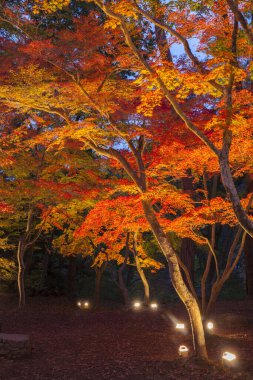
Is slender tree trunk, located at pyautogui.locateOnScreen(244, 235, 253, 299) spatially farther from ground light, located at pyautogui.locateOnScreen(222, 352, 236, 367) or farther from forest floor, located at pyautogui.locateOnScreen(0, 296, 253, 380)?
ground light, located at pyautogui.locateOnScreen(222, 352, 236, 367)

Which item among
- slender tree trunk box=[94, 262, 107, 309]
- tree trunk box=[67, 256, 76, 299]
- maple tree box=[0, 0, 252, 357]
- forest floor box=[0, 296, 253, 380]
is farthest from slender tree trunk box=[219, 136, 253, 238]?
tree trunk box=[67, 256, 76, 299]

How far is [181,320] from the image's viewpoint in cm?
1178

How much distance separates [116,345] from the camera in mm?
8805

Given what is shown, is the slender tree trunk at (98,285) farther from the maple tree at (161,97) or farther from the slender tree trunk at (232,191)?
the slender tree trunk at (232,191)

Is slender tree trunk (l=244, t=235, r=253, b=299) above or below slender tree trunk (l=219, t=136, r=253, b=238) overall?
below

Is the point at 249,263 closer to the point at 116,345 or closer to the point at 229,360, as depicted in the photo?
the point at 116,345

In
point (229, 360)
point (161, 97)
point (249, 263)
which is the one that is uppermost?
point (161, 97)

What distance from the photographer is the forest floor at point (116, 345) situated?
6.48 metres

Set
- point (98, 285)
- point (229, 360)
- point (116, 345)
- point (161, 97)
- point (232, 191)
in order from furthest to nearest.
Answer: point (98, 285)
point (116, 345)
point (161, 97)
point (229, 360)
point (232, 191)

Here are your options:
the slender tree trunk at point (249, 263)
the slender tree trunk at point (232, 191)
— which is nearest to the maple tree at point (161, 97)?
the slender tree trunk at point (232, 191)

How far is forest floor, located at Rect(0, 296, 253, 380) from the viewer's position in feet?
21.3

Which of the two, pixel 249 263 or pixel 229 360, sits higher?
pixel 249 263

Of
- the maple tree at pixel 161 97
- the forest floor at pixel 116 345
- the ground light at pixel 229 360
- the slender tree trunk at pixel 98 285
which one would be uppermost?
the maple tree at pixel 161 97

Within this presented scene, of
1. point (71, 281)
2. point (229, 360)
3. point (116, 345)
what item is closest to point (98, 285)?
point (71, 281)
